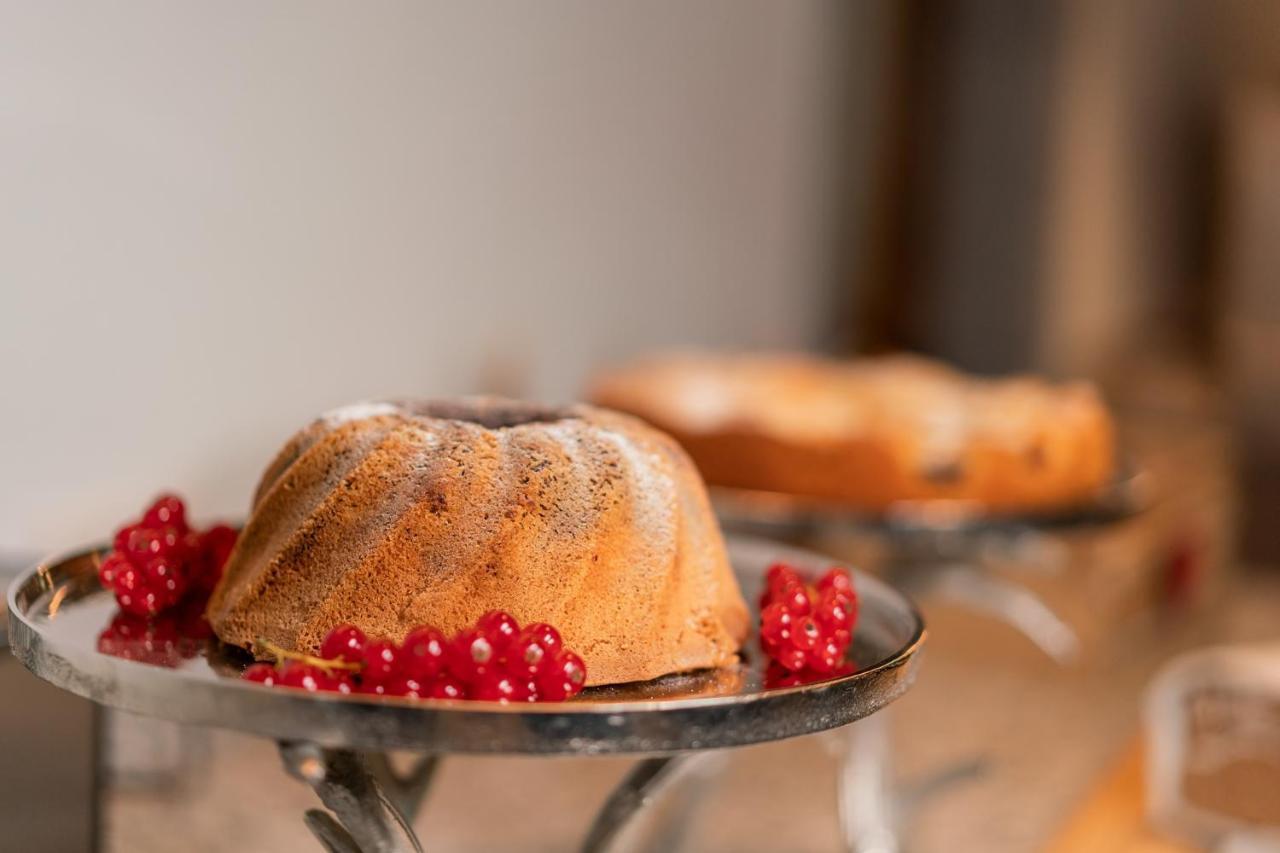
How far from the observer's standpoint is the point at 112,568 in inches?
33.8

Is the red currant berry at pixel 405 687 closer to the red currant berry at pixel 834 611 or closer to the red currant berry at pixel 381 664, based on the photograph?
the red currant berry at pixel 381 664

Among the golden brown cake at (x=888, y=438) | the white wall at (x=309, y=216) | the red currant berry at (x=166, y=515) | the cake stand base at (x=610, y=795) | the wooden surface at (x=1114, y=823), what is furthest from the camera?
the wooden surface at (x=1114, y=823)

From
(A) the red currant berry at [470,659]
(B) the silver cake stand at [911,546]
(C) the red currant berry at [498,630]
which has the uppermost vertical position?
(C) the red currant berry at [498,630]

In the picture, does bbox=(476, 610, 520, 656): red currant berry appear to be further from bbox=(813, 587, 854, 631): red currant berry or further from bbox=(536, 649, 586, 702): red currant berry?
bbox=(813, 587, 854, 631): red currant berry

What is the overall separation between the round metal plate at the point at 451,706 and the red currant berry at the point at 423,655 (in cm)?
4

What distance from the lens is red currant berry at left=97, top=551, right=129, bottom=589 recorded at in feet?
2.81

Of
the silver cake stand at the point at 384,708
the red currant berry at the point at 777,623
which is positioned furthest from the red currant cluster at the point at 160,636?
the red currant berry at the point at 777,623

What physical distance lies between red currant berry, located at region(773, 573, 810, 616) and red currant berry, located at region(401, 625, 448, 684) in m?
0.21

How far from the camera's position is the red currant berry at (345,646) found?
0.75 m

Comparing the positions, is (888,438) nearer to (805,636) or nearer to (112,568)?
(805,636)

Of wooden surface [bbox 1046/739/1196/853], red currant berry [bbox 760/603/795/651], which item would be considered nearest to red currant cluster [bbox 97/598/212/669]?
red currant berry [bbox 760/603/795/651]

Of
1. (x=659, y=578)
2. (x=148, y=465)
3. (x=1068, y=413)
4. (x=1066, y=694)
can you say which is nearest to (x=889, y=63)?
(x=1066, y=694)

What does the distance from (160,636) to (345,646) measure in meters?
0.15

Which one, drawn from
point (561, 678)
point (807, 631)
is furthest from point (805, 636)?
point (561, 678)
